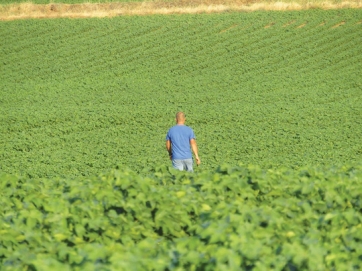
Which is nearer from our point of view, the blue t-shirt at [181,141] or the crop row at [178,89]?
the blue t-shirt at [181,141]

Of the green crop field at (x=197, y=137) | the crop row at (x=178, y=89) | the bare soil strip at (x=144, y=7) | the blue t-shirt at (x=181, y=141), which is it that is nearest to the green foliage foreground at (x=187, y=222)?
the green crop field at (x=197, y=137)

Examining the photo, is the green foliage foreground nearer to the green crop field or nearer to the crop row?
the green crop field

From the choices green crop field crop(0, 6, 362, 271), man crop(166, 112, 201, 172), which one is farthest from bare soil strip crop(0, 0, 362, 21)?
man crop(166, 112, 201, 172)

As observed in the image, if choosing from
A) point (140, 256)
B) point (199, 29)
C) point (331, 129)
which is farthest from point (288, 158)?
point (199, 29)

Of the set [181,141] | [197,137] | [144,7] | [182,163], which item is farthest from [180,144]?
[144,7]

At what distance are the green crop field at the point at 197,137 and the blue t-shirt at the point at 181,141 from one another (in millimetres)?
636

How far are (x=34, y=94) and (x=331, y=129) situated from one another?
374 inches

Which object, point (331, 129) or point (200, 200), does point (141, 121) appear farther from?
point (200, 200)

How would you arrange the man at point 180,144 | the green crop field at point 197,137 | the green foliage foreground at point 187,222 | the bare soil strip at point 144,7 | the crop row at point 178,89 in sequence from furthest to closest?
1. the bare soil strip at point 144,7
2. the crop row at point 178,89
3. the man at point 180,144
4. the green crop field at point 197,137
5. the green foliage foreground at point 187,222

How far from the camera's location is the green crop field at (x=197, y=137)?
5832mm

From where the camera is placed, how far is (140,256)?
5.50 metres

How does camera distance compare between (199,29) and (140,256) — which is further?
(199,29)

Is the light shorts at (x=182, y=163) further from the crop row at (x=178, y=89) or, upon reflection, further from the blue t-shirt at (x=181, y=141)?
the crop row at (x=178, y=89)

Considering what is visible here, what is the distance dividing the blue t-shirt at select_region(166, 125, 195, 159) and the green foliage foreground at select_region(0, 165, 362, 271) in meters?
3.00
